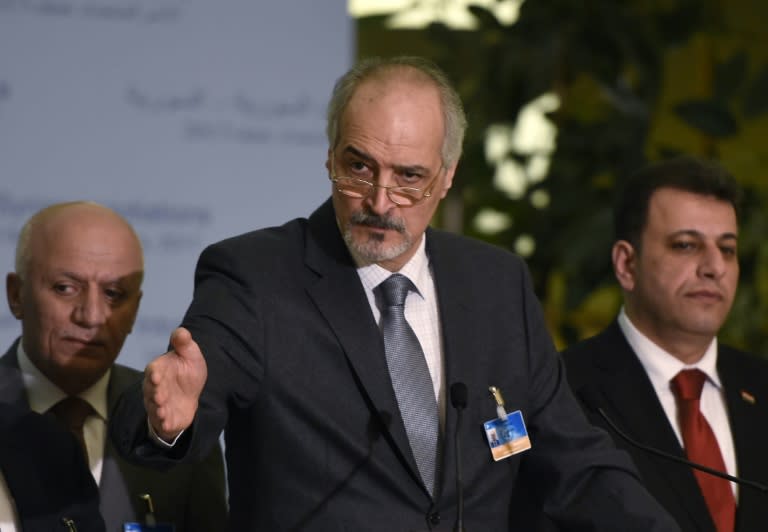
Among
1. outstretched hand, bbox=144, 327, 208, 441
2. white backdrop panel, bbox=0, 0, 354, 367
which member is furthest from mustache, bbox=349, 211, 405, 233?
white backdrop panel, bbox=0, 0, 354, 367

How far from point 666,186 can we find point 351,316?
1.42 meters

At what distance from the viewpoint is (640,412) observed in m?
3.19

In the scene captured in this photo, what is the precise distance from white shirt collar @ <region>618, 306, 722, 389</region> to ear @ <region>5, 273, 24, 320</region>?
64.0 inches

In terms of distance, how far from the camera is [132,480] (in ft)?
9.47

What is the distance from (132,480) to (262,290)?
31.5 inches

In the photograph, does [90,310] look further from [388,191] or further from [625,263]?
[625,263]

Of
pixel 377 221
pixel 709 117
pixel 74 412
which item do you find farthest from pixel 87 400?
pixel 709 117

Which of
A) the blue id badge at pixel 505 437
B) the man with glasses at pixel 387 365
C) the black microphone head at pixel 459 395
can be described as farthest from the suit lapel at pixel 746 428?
the black microphone head at pixel 459 395

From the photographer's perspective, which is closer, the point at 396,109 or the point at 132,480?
the point at 396,109

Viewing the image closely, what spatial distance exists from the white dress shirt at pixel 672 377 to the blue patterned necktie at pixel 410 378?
1.07 metres

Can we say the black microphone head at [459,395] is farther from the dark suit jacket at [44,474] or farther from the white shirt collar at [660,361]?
the white shirt collar at [660,361]

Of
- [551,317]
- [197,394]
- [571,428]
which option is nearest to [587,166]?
[551,317]

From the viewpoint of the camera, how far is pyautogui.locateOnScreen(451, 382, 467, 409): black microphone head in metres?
2.21

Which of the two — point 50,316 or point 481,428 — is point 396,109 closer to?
point 481,428
